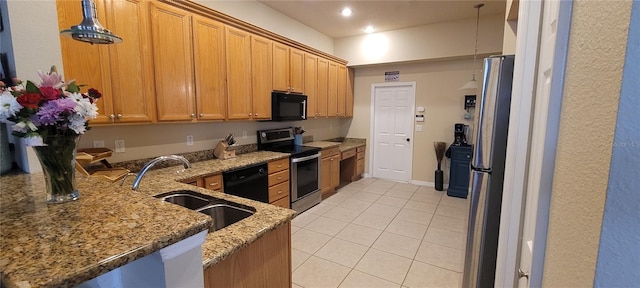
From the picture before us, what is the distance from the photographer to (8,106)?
0.80 metres

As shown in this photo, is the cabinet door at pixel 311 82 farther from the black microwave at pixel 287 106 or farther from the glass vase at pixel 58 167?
the glass vase at pixel 58 167

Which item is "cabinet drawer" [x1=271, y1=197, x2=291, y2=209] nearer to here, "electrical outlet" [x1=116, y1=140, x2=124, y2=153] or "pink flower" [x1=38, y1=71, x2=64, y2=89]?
"electrical outlet" [x1=116, y1=140, x2=124, y2=153]

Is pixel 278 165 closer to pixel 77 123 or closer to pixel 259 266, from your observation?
pixel 259 266

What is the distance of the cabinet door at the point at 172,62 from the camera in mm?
2396

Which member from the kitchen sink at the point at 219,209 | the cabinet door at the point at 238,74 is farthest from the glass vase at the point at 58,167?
the cabinet door at the point at 238,74

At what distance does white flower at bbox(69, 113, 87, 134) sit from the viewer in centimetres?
92

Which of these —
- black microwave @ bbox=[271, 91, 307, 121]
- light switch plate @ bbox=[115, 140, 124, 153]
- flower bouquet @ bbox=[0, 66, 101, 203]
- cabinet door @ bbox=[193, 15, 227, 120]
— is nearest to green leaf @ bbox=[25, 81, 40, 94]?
flower bouquet @ bbox=[0, 66, 101, 203]

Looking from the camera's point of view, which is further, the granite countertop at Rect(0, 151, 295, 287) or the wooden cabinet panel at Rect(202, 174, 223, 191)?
the wooden cabinet panel at Rect(202, 174, 223, 191)

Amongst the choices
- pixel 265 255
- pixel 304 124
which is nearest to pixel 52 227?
pixel 265 255

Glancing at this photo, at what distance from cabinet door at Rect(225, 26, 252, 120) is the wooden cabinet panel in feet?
2.60

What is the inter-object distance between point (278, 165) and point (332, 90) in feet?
7.13

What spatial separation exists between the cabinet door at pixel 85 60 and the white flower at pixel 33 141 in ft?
3.88

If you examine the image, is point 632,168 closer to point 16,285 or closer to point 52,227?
point 16,285

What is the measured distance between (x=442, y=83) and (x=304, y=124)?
2.60 m
